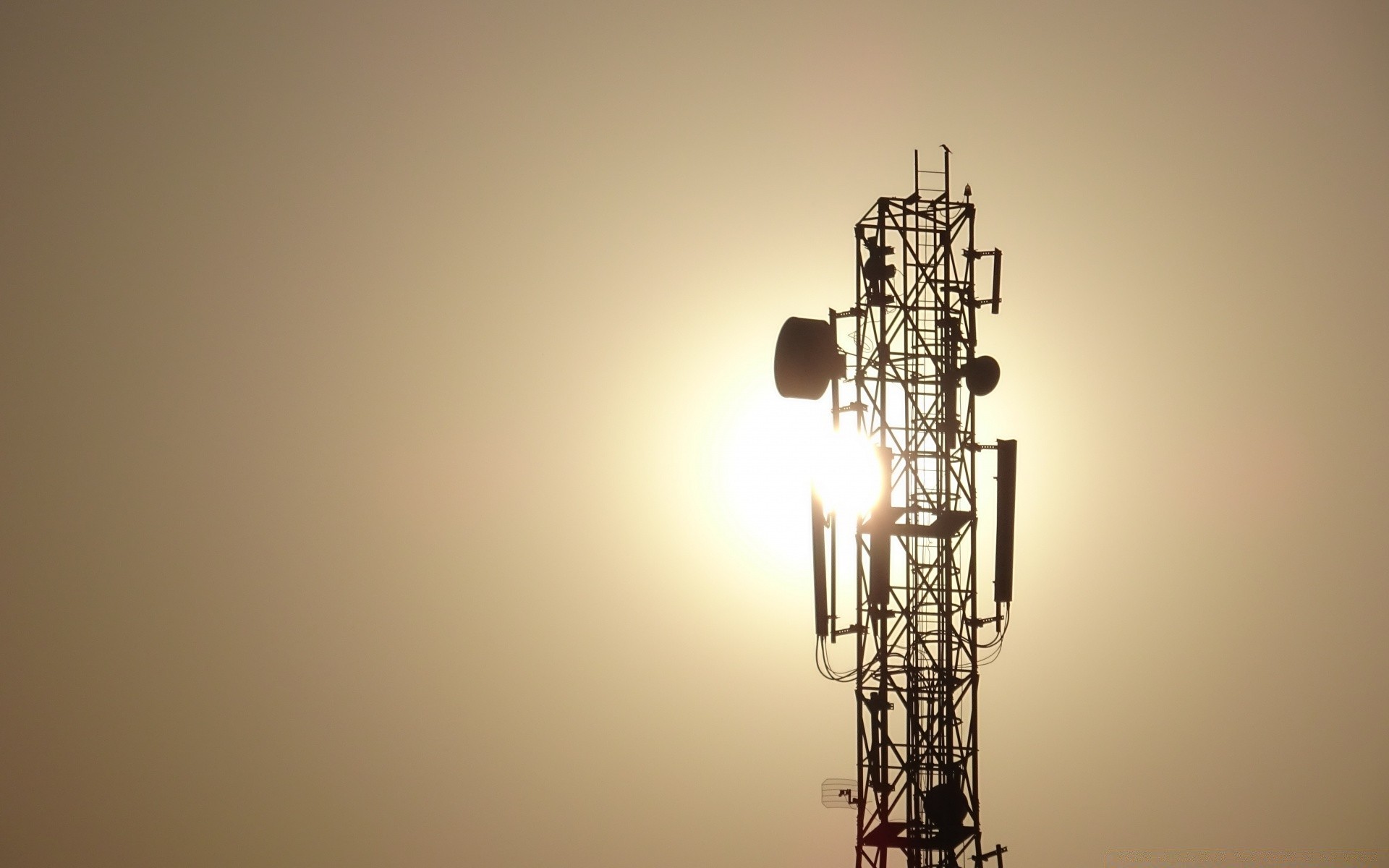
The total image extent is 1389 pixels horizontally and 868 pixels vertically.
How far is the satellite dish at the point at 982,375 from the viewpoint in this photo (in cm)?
2544

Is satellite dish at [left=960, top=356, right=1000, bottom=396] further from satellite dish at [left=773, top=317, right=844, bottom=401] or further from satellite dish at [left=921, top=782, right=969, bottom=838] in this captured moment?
satellite dish at [left=921, top=782, right=969, bottom=838]

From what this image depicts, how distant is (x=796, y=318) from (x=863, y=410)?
199cm

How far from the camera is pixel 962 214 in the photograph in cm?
2586

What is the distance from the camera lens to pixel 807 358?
25.0 metres

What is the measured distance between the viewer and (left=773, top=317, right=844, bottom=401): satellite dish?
983 inches

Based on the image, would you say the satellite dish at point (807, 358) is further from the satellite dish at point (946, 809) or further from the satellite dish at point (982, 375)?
the satellite dish at point (946, 809)

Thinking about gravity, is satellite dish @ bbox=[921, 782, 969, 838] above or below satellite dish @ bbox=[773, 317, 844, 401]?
below

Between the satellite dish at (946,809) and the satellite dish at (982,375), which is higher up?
the satellite dish at (982,375)

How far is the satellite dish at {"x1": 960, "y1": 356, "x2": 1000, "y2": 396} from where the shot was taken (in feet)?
83.5

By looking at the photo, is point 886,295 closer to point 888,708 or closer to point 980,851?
point 888,708

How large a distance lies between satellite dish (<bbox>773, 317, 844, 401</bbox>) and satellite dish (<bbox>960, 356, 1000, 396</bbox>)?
7.72 ft

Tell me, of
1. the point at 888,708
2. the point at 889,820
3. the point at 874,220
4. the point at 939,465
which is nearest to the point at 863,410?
the point at 939,465

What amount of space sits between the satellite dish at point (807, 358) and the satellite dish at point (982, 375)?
7.72 ft

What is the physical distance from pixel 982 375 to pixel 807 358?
321 centimetres
